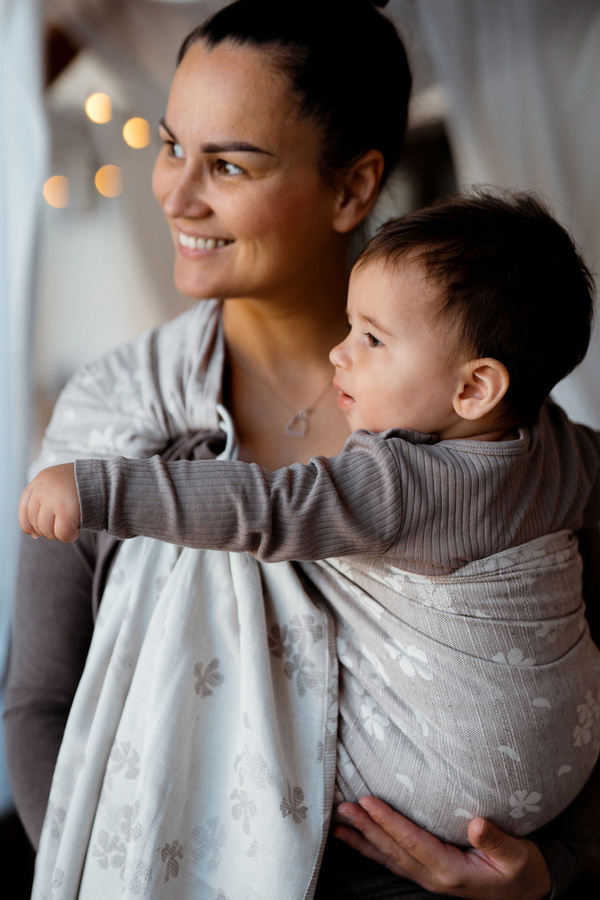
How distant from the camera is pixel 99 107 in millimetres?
1824

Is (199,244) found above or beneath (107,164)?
beneath

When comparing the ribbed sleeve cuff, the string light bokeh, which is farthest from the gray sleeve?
the string light bokeh

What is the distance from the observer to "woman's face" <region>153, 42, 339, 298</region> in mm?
1024

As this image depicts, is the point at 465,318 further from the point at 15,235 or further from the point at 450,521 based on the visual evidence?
the point at 15,235

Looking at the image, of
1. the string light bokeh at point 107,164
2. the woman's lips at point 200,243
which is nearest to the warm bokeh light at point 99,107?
the string light bokeh at point 107,164

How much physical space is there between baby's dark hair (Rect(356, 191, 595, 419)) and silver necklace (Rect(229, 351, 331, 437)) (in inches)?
15.1

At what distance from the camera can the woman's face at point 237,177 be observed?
102 cm

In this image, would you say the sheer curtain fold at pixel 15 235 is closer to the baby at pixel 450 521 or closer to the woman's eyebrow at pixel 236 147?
the woman's eyebrow at pixel 236 147

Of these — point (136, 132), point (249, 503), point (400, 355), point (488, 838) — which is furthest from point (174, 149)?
point (488, 838)

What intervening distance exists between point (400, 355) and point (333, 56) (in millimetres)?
546

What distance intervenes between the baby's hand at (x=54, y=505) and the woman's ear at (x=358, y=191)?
68 cm

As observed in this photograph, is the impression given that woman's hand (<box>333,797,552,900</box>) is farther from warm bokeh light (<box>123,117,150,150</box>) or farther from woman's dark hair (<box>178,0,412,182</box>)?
warm bokeh light (<box>123,117,150,150</box>)

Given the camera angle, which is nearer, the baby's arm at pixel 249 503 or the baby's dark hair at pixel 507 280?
the baby's arm at pixel 249 503

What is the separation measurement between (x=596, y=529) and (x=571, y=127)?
3.05 ft
